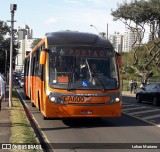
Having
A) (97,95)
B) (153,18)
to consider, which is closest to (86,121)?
(97,95)

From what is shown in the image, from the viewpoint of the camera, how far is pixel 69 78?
13.1 metres

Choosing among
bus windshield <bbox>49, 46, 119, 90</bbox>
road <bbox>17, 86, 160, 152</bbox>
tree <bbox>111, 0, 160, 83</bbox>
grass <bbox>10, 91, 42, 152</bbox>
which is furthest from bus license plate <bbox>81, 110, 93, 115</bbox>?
tree <bbox>111, 0, 160, 83</bbox>

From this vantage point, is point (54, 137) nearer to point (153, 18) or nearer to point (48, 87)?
point (48, 87)

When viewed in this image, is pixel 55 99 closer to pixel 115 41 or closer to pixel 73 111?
pixel 73 111

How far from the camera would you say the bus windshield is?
13.1 metres

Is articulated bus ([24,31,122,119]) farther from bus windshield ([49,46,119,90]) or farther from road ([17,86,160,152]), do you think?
road ([17,86,160,152])

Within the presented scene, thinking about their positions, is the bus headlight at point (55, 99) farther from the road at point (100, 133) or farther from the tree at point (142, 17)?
the tree at point (142, 17)

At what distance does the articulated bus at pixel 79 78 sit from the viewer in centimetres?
1292

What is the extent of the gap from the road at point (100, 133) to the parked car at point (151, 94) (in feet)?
31.2

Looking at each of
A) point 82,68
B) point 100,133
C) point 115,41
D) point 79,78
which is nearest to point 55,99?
point 79,78

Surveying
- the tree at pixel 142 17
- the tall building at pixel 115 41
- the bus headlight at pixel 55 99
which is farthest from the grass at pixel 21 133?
the tall building at pixel 115 41

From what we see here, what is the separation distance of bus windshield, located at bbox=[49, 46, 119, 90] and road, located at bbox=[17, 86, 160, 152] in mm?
1375

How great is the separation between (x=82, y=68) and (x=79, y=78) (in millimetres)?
399

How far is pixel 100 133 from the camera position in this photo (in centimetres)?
1195
